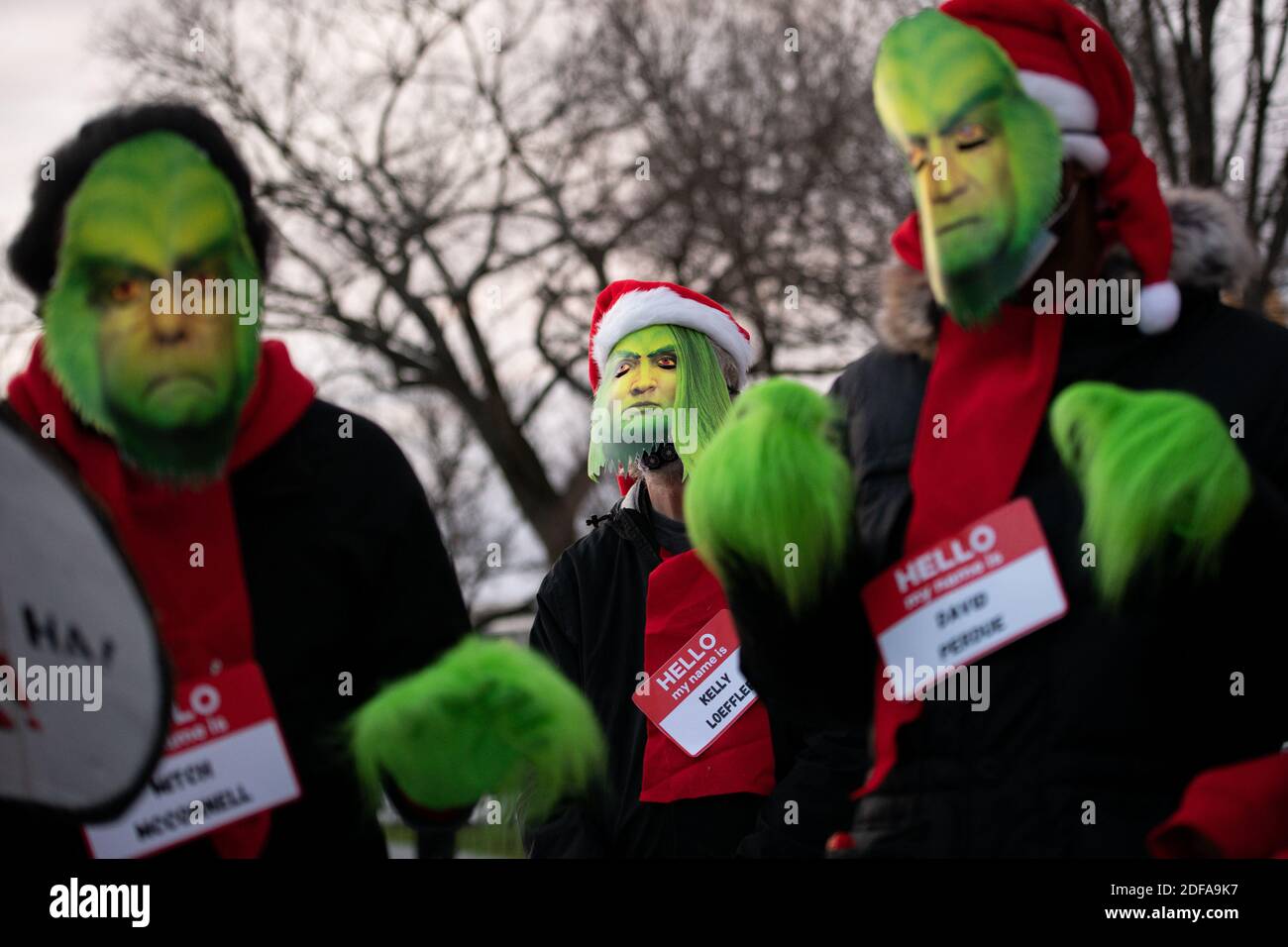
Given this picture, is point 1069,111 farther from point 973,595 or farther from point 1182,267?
point 973,595

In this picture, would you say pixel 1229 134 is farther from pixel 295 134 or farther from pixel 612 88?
pixel 295 134

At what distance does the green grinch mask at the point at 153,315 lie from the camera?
2.38 metres

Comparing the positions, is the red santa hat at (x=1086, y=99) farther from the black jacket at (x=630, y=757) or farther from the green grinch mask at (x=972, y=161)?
the black jacket at (x=630, y=757)

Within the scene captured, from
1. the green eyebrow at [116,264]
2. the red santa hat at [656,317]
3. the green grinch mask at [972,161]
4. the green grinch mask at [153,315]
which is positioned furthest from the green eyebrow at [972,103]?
the red santa hat at [656,317]

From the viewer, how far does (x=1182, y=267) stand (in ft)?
7.81

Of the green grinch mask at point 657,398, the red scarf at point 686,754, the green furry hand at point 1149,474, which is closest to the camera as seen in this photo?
the green furry hand at point 1149,474

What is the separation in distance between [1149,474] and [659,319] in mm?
2075

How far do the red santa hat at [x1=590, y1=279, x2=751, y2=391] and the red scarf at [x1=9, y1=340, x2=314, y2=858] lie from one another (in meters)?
1.63

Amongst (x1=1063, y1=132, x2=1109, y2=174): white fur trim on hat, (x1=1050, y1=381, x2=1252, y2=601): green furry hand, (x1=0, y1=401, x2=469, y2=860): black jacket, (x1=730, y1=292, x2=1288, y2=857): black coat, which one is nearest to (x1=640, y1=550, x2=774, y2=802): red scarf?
(x1=0, y1=401, x2=469, y2=860): black jacket

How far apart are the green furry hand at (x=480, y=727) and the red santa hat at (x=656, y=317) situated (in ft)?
5.85

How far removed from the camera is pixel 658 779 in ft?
11.3

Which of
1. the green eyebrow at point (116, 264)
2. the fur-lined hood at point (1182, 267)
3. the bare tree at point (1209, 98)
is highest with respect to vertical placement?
the bare tree at point (1209, 98)

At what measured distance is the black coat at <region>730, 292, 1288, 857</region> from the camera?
2148 mm

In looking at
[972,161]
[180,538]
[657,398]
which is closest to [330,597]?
[180,538]
